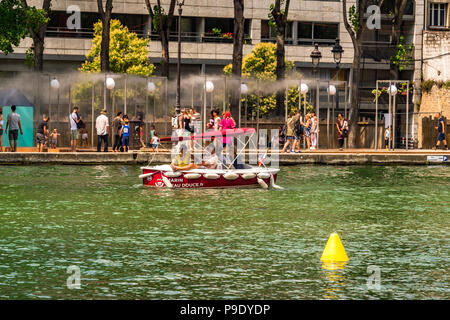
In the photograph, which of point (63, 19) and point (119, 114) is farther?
point (63, 19)

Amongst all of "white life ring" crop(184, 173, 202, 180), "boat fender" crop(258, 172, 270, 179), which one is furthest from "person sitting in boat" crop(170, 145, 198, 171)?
"boat fender" crop(258, 172, 270, 179)

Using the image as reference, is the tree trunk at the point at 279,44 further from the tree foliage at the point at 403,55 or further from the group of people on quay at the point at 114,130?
the tree foliage at the point at 403,55

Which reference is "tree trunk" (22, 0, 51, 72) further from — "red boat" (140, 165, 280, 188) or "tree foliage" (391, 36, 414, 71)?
"tree foliage" (391, 36, 414, 71)

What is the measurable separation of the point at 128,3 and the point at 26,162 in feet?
114

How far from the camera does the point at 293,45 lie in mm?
71750

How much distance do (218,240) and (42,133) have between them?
22252 millimetres

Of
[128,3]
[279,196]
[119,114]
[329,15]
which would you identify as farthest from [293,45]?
[279,196]

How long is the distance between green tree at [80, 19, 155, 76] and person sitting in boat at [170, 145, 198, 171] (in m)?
32.1

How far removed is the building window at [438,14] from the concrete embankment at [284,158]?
3237 cm

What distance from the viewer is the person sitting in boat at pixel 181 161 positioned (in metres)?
26.3

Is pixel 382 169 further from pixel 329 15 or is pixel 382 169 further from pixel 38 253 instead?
pixel 329 15

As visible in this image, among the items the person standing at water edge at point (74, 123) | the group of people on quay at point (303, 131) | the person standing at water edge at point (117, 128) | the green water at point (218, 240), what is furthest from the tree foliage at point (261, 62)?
the green water at point (218, 240)

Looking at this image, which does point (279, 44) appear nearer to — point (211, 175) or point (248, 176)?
point (248, 176)
